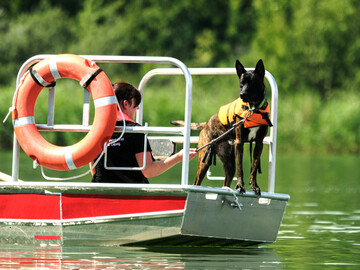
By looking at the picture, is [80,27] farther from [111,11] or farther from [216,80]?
[216,80]

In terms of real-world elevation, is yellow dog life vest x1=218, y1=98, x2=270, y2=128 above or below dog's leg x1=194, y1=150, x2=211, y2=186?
above

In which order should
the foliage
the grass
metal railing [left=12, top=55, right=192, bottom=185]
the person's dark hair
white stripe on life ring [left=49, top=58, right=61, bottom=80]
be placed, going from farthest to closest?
1. the foliage
2. the grass
3. the person's dark hair
4. white stripe on life ring [left=49, top=58, right=61, bottom=80]
5. metal railing [left=12, top=55, right=192, bottom=185]

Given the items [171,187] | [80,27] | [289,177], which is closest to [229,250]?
[171,187]

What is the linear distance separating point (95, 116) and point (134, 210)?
76 cm

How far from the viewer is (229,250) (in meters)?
7.85

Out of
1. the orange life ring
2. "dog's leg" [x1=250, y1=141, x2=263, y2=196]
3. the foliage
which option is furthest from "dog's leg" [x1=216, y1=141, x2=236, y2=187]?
the foliage

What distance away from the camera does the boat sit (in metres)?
7.20

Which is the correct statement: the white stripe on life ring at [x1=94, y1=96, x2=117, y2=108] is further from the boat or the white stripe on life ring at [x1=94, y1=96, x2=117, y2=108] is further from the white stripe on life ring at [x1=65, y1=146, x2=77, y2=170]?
the white stripe on life ring at [x1=65, y1=146, x2=77, y2=170]

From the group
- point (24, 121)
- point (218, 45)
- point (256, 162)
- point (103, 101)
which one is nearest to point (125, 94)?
point (103, 101)

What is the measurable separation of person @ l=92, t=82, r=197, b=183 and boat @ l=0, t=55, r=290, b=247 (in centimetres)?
18

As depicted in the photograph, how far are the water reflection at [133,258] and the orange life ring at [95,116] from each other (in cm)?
67

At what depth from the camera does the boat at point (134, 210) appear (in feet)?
23.6

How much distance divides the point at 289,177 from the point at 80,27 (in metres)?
29.6

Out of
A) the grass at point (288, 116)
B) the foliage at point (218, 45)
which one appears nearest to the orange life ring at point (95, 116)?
the foliage at point (218, 45)
